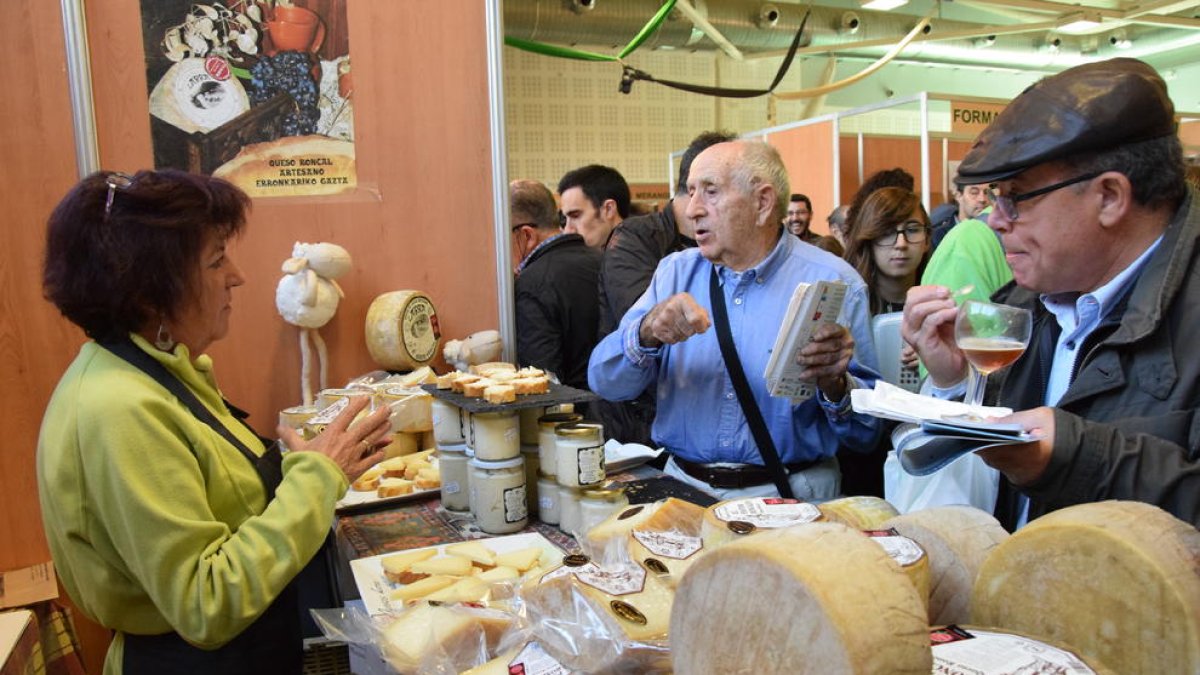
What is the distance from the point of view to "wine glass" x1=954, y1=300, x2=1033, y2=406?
1366 millimetres

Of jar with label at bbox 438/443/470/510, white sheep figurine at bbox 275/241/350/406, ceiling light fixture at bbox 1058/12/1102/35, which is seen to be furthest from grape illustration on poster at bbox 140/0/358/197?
ceiling light fixture at bbox 1058/12/1102/35

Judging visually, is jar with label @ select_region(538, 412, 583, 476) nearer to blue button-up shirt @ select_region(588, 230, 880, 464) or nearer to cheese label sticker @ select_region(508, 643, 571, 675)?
blue button-up shirt @ select_region(588, 230, 880, 464)

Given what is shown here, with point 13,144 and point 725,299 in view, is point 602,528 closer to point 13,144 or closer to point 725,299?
point 725,299

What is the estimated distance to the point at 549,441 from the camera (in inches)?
75.5

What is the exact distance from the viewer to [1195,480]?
113 cm

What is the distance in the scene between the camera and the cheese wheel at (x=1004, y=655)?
72cm

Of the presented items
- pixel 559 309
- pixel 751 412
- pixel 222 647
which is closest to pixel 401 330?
pixel 559 309

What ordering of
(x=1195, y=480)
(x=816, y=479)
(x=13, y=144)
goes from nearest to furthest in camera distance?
(x=1195, y=480)
(x=816, y=479)
(x=13, y=144)

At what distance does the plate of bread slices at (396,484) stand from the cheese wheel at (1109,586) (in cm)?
164

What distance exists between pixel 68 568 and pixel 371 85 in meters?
2.13

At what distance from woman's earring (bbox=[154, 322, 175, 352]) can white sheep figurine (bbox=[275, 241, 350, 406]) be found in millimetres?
1357

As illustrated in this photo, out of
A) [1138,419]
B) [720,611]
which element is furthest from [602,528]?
[1138,419]

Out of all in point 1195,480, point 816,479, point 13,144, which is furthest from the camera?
point 13,144

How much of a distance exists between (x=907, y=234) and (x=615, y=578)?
3047 millimetres
